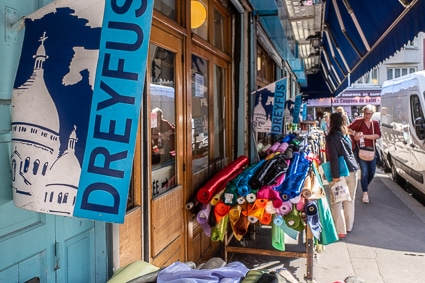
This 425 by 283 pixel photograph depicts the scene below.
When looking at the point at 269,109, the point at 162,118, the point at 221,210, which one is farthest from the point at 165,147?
the point at 269,109

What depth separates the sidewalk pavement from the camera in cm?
442

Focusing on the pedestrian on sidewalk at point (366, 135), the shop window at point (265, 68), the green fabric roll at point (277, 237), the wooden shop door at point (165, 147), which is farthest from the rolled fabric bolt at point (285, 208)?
the shop window at point (265, 68)

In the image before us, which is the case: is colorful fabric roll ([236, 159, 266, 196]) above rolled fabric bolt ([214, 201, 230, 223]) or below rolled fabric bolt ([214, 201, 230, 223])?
above

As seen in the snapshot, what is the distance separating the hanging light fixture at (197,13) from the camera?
4297 millimetres

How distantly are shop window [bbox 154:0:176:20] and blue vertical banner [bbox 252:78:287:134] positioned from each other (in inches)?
99.5

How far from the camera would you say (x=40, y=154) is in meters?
1.69

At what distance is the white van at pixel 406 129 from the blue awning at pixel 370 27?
1.23 m

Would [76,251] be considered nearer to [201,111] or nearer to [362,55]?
[201,111]

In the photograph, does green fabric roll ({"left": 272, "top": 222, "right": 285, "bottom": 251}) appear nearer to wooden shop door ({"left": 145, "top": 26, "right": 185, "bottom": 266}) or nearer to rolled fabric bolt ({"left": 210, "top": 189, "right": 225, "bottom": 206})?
rolled fabric bolt ({"left": 210, "top": 189, "right": 225, "bottom": 206})

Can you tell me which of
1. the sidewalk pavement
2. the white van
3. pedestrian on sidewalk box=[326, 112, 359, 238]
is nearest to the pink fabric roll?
the sidewalk pavement

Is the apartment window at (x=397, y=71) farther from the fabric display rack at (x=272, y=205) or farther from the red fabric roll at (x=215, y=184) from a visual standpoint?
the fabric display rack at (x=272, y=205)

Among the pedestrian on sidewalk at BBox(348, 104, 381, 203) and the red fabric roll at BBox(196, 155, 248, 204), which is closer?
the red fabric roll at BBox(196, 155, 248, 204)

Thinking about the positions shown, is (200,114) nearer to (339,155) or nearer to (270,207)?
(270,207)

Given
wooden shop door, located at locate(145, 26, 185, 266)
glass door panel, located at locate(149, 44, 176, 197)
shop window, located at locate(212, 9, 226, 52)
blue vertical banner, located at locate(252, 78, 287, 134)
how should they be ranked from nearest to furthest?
wooden shop door, located at locate(145, 26, 185, 266)
glass door panel, located at locate(149, 44, 176, 197)
shop window, located at locate(212, 9, 226, 52)
blue vertical banner, located at locate(252, 78, 287, 134)
